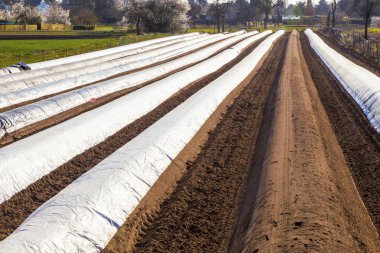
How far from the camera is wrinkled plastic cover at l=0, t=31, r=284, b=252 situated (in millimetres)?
6188

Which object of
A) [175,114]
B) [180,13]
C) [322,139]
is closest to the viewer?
[322,139]

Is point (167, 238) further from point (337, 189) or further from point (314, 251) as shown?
point (337, 189)

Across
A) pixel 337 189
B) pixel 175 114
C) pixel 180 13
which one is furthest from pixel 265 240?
pixel 180 13

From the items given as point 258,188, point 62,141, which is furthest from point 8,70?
point 258,188

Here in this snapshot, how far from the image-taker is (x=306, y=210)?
7004 millimetres

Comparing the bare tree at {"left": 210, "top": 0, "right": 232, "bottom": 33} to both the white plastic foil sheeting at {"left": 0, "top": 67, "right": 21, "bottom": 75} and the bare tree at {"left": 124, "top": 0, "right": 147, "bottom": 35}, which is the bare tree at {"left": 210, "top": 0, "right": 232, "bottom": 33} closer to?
the bare tree at {"left": 124, "top": 0, "right": 147, "bottom": 35}

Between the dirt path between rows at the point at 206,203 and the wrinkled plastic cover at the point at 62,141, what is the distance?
290cm

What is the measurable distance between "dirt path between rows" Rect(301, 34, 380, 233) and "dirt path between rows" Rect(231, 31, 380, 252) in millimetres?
201

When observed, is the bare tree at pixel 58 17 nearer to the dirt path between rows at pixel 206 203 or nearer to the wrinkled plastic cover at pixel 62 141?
the wrinkled plastic cover at pixel 62 141

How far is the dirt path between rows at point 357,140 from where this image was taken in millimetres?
8566

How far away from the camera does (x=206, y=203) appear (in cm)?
819

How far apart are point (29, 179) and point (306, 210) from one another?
5581 mm

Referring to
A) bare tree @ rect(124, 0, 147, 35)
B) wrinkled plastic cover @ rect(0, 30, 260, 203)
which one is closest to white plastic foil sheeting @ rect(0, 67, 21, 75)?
wrinkled plastic cover @ rect(0, 30, 260, 203)

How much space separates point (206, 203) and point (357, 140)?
540 centimetres
